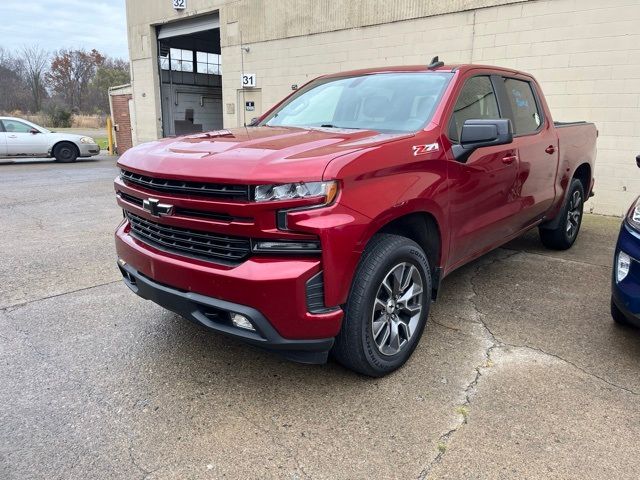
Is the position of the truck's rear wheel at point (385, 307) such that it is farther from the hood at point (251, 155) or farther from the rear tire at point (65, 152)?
the rear tire at point (65, 152)

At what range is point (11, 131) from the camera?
15273 millimetres

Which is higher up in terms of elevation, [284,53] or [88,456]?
[284,53]

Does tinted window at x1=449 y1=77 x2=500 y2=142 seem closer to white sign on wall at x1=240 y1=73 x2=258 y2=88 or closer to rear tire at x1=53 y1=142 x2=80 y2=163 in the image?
white sign on wall at x1=240 y1=73 x2=258 y2=88

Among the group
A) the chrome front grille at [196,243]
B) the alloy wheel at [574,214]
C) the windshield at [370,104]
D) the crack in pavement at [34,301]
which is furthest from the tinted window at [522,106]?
the crack in pavement at [34,301]

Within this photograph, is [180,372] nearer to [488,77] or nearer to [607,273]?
[488,77]

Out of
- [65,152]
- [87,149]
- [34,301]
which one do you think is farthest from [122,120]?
[34,301]

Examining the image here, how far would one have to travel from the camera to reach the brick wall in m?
19.0

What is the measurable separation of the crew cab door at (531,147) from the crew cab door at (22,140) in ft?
50.4

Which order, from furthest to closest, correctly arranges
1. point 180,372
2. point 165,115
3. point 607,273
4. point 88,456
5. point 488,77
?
point 165,115
point 607,273
point 488,77
point 180,372
point 88,456

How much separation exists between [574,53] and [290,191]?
7.39 metres

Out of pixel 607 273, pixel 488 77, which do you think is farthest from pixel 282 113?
pixel 607 273

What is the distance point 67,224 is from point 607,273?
22.4ft

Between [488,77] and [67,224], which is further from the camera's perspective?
[67,224]

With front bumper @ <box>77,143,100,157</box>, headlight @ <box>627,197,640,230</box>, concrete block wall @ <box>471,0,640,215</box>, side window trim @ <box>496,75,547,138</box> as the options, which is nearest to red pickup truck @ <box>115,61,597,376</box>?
side window trim @ <box>496,75,547,138</box>
